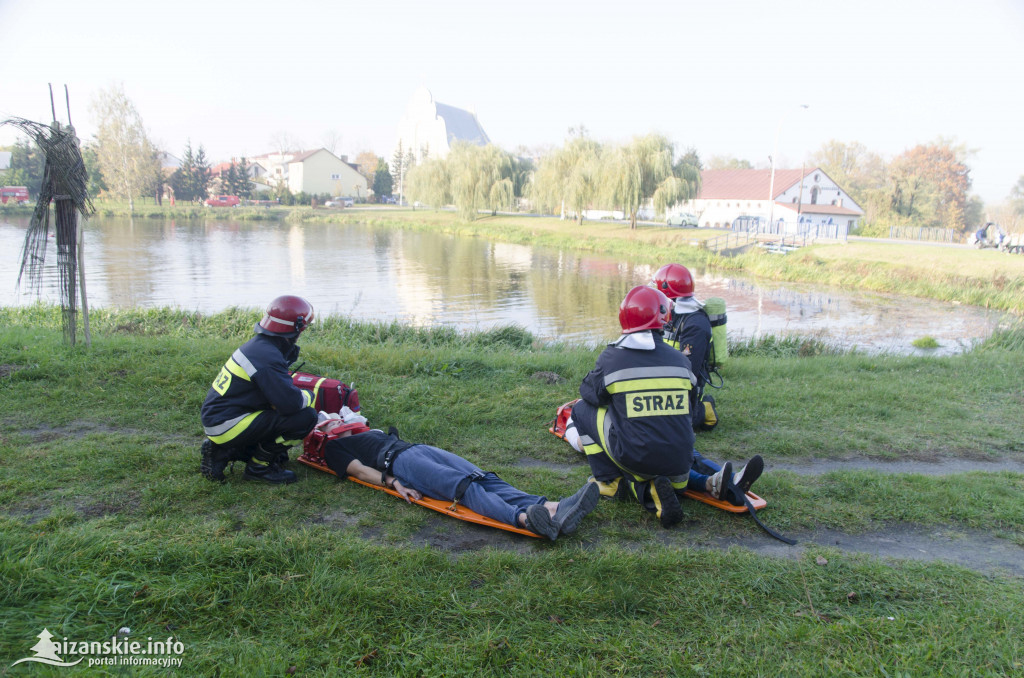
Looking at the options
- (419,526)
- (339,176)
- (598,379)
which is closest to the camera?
(419,526)

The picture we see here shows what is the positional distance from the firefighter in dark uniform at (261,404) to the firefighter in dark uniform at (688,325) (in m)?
3.72

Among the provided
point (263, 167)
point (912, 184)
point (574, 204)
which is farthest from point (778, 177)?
point (263, 167)

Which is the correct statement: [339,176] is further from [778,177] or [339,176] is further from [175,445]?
[175,445]

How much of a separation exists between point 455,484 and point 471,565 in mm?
825

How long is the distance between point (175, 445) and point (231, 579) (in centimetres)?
260

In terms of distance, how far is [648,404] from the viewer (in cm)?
431

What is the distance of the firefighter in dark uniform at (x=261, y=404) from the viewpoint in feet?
14.8

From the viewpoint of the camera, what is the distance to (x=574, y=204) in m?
48.3

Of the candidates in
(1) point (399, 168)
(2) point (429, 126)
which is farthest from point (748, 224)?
(2) point (429, 126)

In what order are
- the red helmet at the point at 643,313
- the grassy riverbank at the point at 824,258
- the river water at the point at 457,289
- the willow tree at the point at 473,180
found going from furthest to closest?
1. the willow tree at the point at 473,180
2. the grassy riverbank at the point at 824,258
3. the river water at the point at 457,289
4. the red helmet at the point at 643,313

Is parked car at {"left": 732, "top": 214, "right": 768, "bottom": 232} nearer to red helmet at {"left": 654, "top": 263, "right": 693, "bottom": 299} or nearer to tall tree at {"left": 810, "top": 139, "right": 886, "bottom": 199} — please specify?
tall tree at {"left": 810, "top": 139, "right": 886, "bottom": 199}

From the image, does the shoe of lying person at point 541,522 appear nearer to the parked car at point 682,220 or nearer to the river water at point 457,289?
the river water at point 457,289

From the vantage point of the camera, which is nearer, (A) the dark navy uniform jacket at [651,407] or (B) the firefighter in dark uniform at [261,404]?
(A) the dark navy uniform jacket at [651,407]

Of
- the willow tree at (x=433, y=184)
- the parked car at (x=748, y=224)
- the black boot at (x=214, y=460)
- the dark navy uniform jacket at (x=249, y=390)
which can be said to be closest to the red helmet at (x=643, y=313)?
the dark navy uniform jacket at (x=249, y=390)
